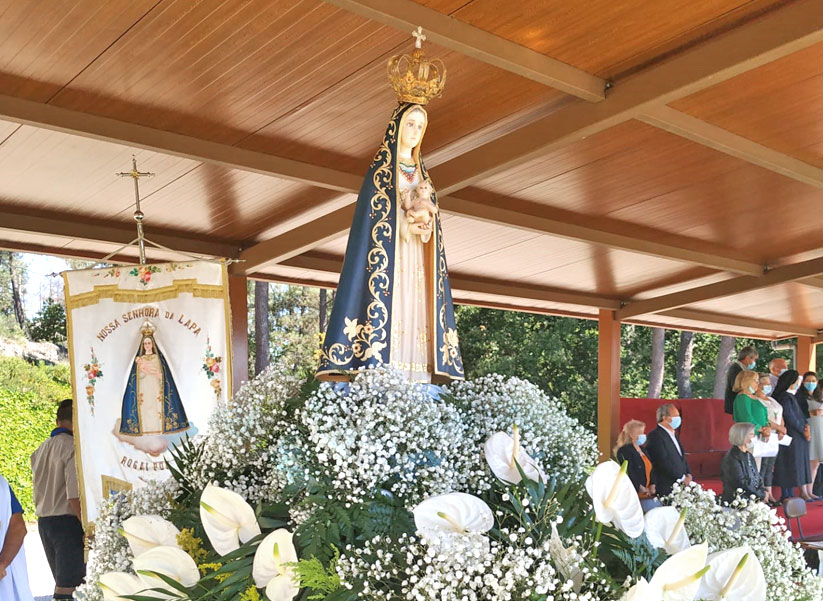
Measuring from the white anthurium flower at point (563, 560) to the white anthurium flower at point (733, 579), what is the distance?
224 millimetres

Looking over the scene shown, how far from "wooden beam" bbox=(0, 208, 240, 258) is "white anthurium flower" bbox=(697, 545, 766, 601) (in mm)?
6784

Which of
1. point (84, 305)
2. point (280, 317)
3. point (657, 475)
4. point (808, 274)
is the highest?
point (280, 317)

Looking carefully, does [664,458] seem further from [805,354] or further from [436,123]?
[805,354]

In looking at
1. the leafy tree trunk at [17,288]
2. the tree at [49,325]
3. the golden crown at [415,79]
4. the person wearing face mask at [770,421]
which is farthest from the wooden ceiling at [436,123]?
the leafy tree trunk at [17,288]

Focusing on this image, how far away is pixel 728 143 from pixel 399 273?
440 cm

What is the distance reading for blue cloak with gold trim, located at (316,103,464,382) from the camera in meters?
2.27

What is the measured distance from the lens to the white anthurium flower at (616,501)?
1534mm

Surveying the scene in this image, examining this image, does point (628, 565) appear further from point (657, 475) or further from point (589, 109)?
point (657, 475)

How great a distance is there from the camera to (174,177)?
664cm

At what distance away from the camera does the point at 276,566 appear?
1613mm

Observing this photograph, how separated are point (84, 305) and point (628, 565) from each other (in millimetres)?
4263

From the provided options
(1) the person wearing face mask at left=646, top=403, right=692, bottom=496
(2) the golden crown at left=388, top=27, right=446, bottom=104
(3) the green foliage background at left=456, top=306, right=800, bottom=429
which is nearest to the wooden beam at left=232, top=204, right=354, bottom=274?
(1) the person wearing face mask at left=646, top=403, right=692, bottom=496

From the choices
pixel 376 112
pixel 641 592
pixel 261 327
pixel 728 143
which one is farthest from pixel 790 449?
pixel 261 327

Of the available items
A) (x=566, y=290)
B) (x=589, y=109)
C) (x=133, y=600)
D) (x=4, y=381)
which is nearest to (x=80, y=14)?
(x=589, y=109)
